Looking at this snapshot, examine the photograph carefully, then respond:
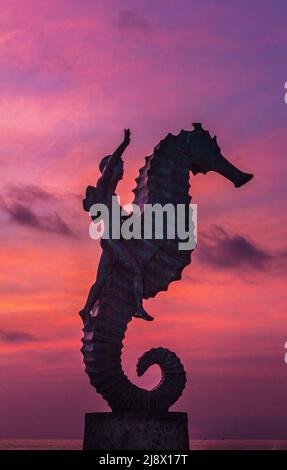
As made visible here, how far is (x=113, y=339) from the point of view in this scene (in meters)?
22.9

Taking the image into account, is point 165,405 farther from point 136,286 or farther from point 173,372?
point 136,286

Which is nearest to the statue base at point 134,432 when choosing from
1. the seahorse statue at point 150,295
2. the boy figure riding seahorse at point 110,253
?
the seahorse statue at point 150,295

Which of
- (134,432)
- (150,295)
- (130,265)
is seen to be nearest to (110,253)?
(130,265)

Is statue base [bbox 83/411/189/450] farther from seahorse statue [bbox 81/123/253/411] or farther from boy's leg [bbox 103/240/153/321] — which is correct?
boy's leg [bbox 103/240/153/321]

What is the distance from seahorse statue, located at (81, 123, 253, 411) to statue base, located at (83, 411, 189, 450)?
0.51 metres

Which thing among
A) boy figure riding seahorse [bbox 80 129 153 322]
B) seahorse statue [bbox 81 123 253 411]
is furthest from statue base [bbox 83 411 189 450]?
boy figure riding seahorse [bbox 80 129 153 322]

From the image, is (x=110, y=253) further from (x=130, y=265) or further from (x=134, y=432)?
(x=134, y=432)

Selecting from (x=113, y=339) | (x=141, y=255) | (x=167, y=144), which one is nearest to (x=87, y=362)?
(x=113, y=339)

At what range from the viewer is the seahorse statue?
22.7 meters

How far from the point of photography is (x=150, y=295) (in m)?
23.7

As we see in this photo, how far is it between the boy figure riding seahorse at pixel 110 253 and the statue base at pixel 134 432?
7.65 ft
